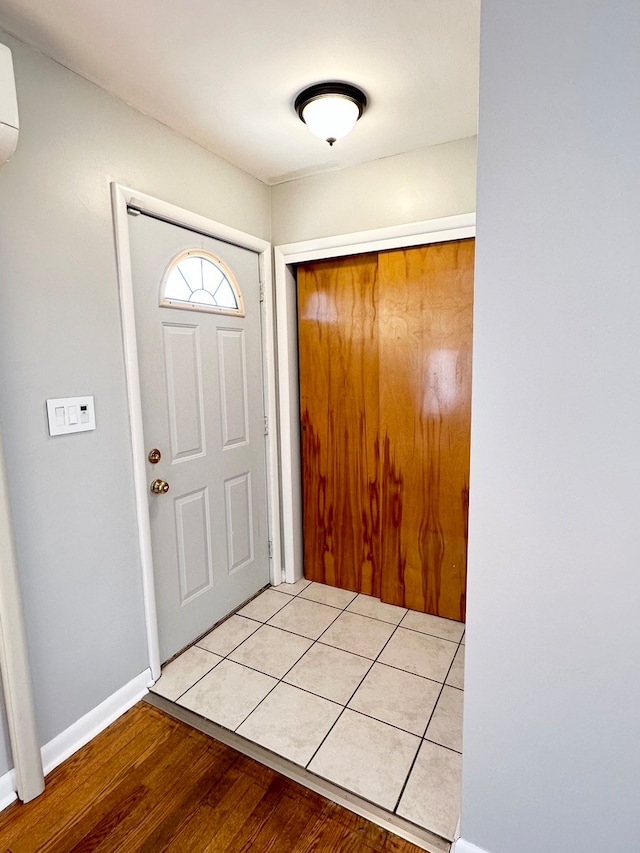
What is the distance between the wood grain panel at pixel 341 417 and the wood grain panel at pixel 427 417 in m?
0.12

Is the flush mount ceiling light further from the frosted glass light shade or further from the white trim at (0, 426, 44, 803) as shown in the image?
the white trim at (0, 426, 44, 803)

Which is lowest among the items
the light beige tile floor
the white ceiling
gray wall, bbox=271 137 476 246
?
the light beige tile floor

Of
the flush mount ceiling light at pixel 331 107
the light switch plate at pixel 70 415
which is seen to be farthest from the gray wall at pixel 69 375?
the flush mount ceiling light at pixel 331 107

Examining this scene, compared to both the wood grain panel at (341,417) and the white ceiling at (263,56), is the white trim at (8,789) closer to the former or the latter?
the wood grain panel at (341,417)

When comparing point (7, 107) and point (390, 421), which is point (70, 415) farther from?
point (390, 421)

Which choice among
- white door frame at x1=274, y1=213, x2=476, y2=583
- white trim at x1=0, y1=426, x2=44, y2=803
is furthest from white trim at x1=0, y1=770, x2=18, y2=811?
white door frame at x1=274, y1=213, x2=476, y2=583

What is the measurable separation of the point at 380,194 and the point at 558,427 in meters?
1.76

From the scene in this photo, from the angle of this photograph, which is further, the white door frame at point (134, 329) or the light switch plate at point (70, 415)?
the white door frame at point (134, 329)

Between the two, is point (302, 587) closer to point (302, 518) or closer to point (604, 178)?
point (302, 518)

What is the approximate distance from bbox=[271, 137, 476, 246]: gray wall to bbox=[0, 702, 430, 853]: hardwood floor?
95.6 inches

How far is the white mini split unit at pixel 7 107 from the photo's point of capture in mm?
1148

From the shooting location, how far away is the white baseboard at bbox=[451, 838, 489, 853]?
116cm

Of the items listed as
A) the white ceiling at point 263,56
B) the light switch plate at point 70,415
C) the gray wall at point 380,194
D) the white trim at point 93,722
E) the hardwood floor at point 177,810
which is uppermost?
the white ceiling at point 263,56

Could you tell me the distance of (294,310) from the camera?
2629mm
